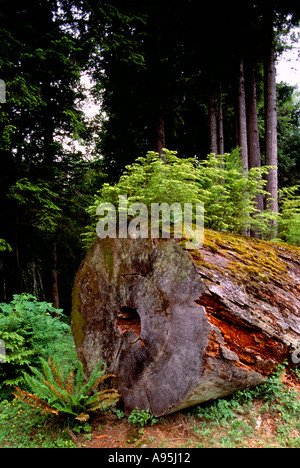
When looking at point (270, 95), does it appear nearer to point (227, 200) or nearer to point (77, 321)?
point (227, 200)

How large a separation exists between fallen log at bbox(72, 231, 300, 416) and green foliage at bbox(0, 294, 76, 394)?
1.12m

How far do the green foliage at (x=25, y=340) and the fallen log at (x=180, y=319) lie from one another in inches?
44.0

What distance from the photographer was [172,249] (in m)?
2.76

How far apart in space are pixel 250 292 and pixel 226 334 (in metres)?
0.65

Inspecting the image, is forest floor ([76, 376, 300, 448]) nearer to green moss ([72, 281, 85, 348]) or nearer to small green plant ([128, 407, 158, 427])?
small green plant ([128, 407, 158, 427])

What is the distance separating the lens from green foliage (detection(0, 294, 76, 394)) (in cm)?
384

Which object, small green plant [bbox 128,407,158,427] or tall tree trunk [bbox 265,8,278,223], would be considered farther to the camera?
tall tree trunk [bbox 265,8,278,223]

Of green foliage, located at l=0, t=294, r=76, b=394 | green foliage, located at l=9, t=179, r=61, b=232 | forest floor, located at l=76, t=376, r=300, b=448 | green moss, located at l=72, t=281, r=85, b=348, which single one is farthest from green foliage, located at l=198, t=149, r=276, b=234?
green foliage, located at l=9, t=179, r=61, b=232

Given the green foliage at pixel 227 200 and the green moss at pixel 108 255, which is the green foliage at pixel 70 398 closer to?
the green moss at pixel 108 255

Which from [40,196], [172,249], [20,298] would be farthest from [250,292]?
[40,196]

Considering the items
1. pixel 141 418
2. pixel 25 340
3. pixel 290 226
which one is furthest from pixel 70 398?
pixel 290 226

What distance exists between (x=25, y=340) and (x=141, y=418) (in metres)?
2.34

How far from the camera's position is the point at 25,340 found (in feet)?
13.6
